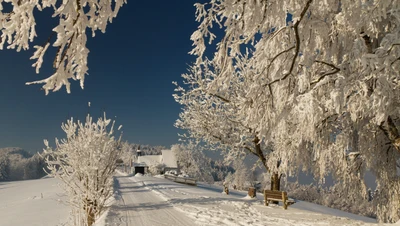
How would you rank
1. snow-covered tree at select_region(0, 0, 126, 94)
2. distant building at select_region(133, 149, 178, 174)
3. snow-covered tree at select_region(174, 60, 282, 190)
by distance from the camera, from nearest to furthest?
snow-covered tree at select_region(0, 0, 126, 94) → snow-covered tree at select_region(174, 60, 282, 190) → distant building at select_region(133, 149, 178, 174)

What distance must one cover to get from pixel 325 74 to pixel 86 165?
861 cm

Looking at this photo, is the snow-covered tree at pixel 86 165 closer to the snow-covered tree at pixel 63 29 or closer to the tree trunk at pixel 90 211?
the tree trunk at pixel 90 211

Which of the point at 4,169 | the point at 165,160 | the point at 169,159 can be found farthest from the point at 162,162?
the point at 4,169

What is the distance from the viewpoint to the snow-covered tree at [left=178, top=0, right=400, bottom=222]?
396 centimetres

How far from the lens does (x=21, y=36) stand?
184 centimetres

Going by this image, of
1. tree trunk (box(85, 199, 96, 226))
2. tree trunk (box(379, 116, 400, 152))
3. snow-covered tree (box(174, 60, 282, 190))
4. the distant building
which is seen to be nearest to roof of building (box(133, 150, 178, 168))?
the distant building

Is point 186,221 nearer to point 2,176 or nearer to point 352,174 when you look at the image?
point 352,174

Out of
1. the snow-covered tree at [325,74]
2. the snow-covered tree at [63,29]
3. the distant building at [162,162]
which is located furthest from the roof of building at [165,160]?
the snow-covered tree at [63,29]

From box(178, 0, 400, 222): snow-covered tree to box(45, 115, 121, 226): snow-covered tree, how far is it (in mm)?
6646

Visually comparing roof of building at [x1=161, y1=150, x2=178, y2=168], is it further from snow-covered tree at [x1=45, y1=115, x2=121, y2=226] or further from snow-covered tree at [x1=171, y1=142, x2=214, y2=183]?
snow-covered tree at [x1=45, y1=115, x2=121, y2=226]

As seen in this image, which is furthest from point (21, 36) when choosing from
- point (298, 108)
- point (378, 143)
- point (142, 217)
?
point (378, 143)

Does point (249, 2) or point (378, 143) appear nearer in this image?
point (249, 2)

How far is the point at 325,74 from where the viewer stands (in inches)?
225

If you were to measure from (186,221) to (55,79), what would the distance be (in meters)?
7.59
